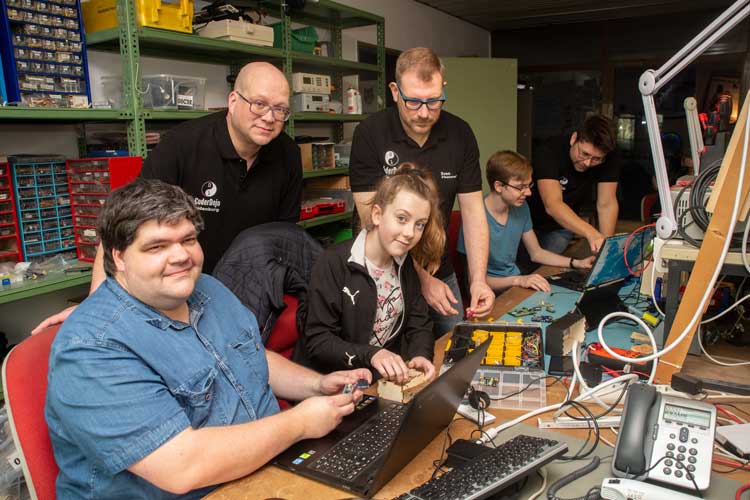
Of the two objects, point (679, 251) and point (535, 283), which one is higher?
point (679, 251)

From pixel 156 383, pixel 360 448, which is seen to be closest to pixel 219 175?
pixel 156 383

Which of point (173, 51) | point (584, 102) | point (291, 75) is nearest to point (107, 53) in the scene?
point (173, 51)

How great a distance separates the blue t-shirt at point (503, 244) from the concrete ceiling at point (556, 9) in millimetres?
3619

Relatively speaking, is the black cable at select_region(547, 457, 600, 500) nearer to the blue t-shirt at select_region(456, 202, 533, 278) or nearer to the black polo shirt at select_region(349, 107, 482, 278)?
the black polo shirt at select_region(349, 107, 482, 278)

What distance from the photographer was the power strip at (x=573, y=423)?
1187mm

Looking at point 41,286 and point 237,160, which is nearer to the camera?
point 237,160

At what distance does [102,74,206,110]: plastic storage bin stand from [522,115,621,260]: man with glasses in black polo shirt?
1832mm

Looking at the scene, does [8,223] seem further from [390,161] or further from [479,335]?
[479,335]

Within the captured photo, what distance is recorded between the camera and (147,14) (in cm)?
246

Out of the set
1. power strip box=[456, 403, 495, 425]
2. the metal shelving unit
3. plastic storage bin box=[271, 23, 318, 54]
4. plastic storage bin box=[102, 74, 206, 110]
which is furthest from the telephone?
plastic storage bin box=[271, 23, 318, 54]

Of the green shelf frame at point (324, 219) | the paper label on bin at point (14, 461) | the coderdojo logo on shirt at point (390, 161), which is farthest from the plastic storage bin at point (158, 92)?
the paper label on bin at point (14, 461)

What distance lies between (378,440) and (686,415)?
561mm

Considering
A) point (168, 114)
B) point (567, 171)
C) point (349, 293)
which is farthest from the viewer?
point (567, 171)

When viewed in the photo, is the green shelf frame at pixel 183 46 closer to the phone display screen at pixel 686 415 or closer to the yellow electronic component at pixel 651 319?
the yellow electronic component at pixel 651 319
